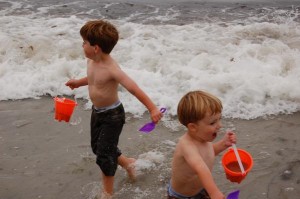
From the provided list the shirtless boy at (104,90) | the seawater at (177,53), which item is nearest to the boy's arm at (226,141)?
the shirtless boy at (104,90)

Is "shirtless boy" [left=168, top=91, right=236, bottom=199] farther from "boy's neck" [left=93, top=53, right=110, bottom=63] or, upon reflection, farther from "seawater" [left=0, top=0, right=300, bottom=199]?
"boy's neck" [left=93, top=53, right=110, bottom=63]

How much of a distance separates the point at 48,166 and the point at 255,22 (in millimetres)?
5975

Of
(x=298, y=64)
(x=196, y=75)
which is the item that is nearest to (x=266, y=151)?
(x=196, y=75)

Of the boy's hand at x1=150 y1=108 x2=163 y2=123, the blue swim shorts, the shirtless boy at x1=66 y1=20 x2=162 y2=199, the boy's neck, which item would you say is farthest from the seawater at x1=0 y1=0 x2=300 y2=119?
the blue swim shorts

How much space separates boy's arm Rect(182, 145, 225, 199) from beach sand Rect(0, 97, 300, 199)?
1.14 m

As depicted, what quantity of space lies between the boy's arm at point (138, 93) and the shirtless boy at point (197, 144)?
18.1 inches

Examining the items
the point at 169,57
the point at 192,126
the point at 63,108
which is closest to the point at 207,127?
the point at 192,126

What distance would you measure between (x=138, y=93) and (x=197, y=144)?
2.42ft

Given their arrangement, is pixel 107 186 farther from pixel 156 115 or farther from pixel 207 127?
pixel 207 127

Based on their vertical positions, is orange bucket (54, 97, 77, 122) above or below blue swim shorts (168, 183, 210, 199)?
above

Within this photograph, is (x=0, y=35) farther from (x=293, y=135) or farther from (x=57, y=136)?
(x=293, y=135)

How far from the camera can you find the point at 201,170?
217 cm

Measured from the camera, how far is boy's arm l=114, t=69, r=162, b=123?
2840mm

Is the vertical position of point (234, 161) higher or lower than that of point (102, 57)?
lower
